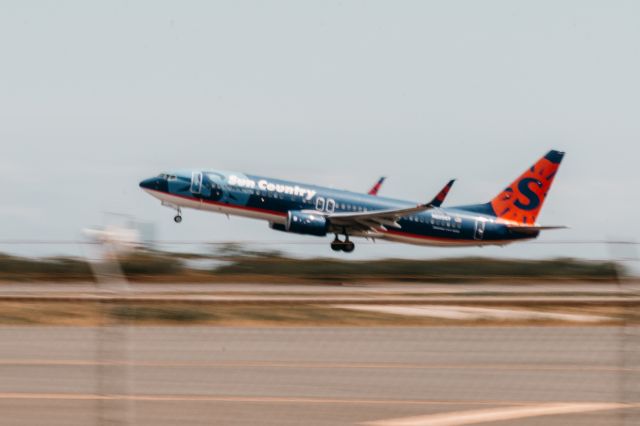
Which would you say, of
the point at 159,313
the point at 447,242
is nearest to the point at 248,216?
the point at 447,242

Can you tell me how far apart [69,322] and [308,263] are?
514 centimetres

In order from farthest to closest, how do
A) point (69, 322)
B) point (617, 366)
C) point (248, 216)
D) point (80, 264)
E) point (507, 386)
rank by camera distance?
1. point (248, 216)
2. point (69, 322)
3. point (80, 264)
4. point (617, 366)
5. point (507, 386)

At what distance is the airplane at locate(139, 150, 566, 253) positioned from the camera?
141 ft

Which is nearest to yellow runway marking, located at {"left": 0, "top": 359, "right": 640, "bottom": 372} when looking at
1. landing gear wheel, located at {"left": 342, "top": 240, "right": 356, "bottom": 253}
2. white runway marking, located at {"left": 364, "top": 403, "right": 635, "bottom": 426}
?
landing gear wheel, located at {"left": 342, "top": 240, "right": 356, "bottom": 253}

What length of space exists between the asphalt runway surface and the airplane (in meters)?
27.2

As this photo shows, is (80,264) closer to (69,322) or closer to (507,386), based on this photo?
(69,322)

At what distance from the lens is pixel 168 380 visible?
11.1m

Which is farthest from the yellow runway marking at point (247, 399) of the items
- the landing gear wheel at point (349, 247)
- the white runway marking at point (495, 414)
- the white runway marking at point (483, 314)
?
the white runway marking at point (483, 314)

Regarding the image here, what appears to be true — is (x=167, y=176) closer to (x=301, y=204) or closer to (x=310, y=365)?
(x=301, y=204)

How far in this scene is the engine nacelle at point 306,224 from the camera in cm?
4294

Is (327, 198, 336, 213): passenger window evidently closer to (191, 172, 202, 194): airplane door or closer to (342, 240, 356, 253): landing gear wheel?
(191, 172, 202, 194): airplane door

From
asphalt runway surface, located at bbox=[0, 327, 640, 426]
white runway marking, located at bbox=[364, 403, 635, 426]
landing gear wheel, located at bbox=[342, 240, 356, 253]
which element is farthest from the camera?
landing gear wheel, located at bbox=[342, 240, 356, 253]

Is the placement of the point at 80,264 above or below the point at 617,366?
above

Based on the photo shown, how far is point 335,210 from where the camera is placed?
45.2 m
